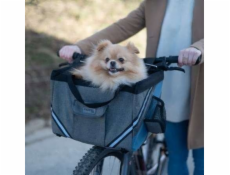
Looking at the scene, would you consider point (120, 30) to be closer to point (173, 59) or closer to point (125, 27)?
point (125, 27)

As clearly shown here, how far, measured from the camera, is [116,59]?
1.62 m

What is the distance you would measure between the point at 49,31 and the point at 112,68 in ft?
13.3

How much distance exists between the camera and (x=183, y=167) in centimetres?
238

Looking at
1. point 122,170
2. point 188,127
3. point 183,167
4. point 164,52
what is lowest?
point 183,167

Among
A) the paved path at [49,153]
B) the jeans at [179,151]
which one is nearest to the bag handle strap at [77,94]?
the jeans at [179,151]

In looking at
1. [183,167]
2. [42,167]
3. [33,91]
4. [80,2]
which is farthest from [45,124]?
[80,2]

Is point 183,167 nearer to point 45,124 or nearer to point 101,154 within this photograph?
point 101,154

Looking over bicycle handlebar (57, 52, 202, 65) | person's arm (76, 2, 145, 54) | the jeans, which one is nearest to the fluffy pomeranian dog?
bicycle handlebar (57, 52, 202, 65)

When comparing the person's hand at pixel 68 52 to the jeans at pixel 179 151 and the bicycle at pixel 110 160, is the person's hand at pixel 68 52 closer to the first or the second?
the bicycle at pixel 110 160

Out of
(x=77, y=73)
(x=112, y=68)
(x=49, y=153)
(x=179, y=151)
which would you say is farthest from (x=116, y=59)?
(x=49, y=153)

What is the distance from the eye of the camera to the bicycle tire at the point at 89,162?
156 centimetres

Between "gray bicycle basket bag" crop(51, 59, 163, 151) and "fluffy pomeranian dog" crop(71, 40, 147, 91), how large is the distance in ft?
0.16

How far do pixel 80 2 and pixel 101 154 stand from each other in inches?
215

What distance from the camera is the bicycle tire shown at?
156cm
